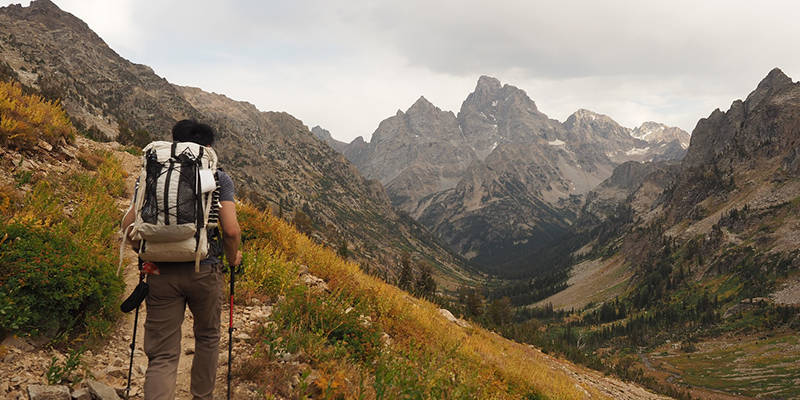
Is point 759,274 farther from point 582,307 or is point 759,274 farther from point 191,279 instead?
point 191,279

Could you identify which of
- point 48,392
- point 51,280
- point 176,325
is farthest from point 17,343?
point 176,325

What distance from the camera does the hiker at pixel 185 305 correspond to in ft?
15.6

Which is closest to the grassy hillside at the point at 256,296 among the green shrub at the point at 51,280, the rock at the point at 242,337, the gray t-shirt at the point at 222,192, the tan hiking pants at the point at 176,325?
the green shrub at the point at 51,280

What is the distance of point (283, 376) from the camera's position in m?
6.17

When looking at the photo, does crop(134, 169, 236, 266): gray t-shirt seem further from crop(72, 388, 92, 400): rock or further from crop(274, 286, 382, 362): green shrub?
crop(274, 286, 382, 362): green shrub

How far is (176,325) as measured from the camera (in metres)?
4.97

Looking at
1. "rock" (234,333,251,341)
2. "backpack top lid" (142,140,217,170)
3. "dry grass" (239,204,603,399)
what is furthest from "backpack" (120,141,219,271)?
"rock" (234,333,251,341)

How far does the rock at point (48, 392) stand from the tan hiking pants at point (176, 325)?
1.11m

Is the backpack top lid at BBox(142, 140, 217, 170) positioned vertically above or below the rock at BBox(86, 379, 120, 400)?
above

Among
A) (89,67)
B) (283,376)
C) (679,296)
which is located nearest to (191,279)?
(283,376)

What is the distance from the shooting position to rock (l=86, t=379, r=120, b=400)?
4957 millimetres

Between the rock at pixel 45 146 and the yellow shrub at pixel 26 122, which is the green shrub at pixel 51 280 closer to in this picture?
the yellow shrub at pixel 26 122

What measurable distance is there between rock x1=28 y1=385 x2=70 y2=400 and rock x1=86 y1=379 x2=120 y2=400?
0.84 ft

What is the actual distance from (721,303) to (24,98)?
194m
